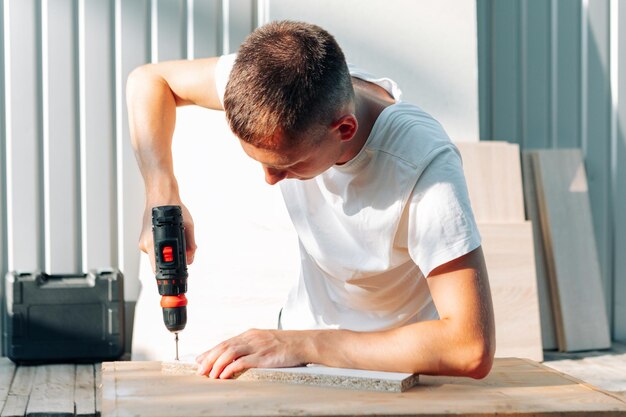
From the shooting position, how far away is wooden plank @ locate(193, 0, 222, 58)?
4.70 metres

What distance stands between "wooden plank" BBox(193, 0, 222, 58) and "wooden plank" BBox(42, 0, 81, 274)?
62 cm

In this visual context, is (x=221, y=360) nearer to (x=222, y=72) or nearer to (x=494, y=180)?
(x=222, y=72)

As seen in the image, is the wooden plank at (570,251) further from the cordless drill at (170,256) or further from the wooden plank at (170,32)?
the cordless drill at (170,256)

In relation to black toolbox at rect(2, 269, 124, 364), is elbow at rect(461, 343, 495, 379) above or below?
above

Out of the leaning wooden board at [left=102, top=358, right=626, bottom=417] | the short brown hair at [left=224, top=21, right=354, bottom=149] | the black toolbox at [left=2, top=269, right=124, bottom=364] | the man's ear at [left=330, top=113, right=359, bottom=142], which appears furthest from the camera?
the black toolbox at [left=2, top=269, right=124, bottom=364]

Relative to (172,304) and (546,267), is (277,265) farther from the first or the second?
(172,304)

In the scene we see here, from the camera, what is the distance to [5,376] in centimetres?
411

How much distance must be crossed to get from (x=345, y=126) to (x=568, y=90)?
348 cm

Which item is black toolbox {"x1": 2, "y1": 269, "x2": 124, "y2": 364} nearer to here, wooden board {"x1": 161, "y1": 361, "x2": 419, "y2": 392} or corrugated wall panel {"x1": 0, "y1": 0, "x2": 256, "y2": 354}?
corrugated wall panel {"x1": 0, "y1": 0, "x2": 256, "y2": 354}

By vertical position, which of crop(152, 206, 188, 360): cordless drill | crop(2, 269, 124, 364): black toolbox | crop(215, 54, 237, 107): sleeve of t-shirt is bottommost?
crop(2, 269, 124, 364): black toolbox

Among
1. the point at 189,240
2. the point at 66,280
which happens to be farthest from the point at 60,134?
the point at 189,240

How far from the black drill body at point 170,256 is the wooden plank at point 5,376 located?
1630 millimetres

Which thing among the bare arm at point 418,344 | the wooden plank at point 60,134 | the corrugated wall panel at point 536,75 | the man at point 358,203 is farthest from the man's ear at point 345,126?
the corrugated wall panel at point 536,75

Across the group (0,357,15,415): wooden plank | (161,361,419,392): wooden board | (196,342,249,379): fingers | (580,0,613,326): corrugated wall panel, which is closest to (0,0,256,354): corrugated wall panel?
(0,357,15,415): wooden plank
